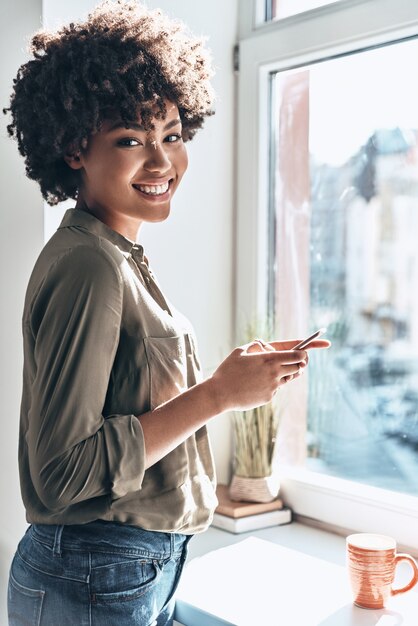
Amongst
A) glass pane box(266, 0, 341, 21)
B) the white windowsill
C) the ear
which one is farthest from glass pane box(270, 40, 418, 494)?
the ear

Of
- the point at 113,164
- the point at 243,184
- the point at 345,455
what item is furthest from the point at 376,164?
the point at 113,164

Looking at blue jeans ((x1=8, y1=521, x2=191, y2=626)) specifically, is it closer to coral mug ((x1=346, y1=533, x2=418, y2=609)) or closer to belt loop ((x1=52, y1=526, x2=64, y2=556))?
belt loop ((x1=52, y1=526, x2=64, y2=556))

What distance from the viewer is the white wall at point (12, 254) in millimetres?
1608

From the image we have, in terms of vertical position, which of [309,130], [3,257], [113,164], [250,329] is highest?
[309,130]

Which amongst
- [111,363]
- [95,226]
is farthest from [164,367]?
[95,226]

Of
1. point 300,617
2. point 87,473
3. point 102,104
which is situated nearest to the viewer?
point 87,473

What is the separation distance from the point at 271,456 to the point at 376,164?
70cm

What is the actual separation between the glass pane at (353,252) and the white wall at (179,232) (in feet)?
0.44

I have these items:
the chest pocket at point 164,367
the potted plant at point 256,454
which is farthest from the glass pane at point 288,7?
the chest pocket at point 164,367

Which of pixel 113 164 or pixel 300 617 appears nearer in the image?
pixel 113 164

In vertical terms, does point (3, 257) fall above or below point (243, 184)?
below

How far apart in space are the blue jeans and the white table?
247 mm

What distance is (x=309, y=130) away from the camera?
1951 millimetres

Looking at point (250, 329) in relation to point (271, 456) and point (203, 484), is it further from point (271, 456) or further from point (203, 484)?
point (203, 484)
